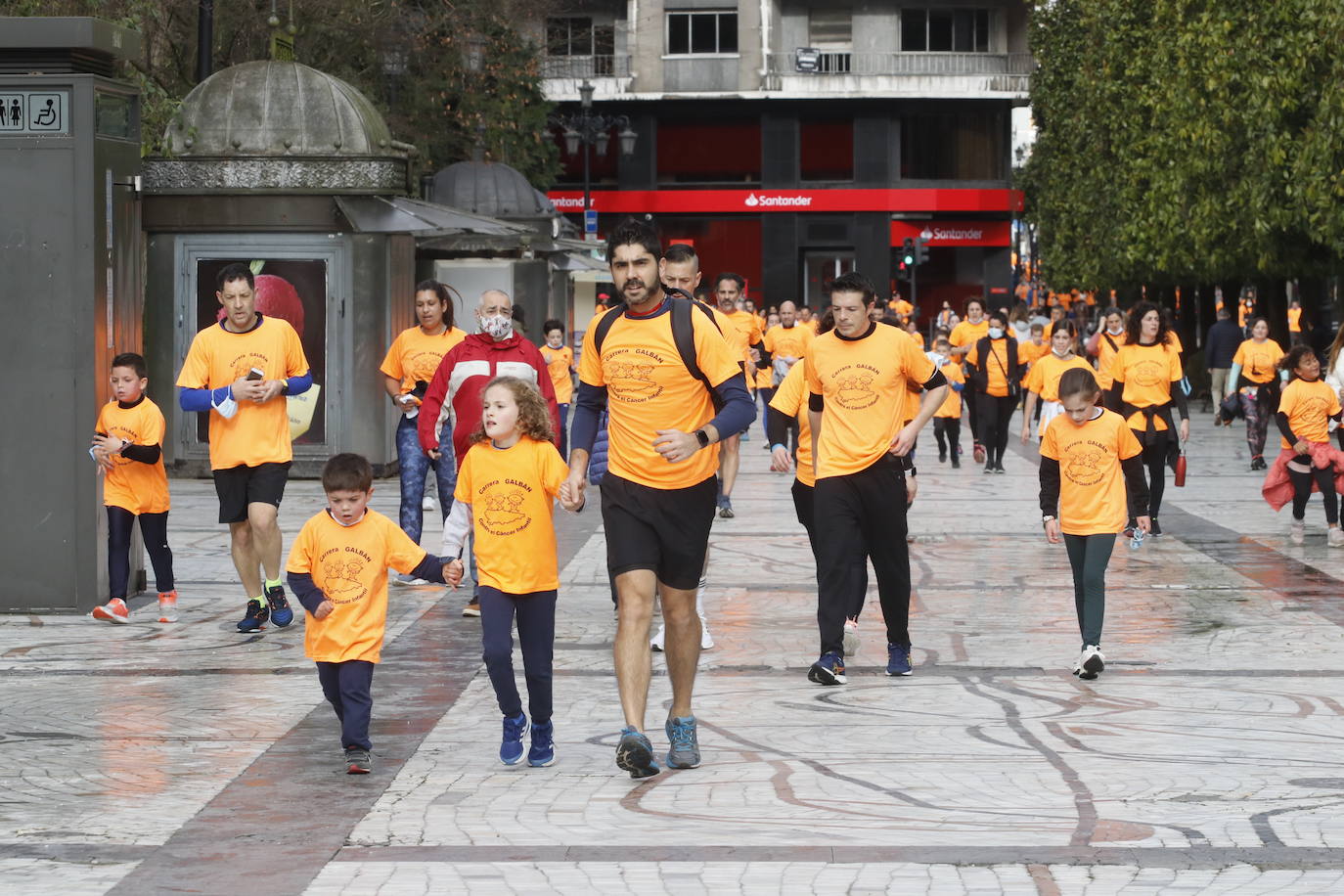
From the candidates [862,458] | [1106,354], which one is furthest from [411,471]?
[1106,354]

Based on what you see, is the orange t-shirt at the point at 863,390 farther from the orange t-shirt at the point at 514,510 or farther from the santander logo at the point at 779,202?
the santander logo at the point at 779,202

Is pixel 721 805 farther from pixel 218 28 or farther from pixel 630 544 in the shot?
pixel 218 28

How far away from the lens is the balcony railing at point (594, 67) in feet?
193

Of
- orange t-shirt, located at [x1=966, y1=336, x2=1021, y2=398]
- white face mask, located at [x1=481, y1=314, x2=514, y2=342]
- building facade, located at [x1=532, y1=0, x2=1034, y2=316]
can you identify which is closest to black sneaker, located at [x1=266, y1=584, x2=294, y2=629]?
white face mask, located at [x1=481, y1=314, x2=514, y2=342]

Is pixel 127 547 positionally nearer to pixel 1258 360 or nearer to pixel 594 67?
pixel 1258 360

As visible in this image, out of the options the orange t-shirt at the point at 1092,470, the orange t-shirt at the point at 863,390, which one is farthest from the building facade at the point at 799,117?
the orange t-shirt at the point at 863,390

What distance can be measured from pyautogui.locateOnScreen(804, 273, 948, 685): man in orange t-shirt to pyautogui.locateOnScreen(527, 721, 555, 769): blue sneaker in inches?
74.5

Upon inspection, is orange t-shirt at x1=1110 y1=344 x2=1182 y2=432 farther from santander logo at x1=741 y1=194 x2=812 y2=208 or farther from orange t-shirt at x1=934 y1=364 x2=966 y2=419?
santander logo at x1=741 y1=194 x2=812 y2=208

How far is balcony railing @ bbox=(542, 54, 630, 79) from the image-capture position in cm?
5884

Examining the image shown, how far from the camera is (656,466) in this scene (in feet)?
22.4

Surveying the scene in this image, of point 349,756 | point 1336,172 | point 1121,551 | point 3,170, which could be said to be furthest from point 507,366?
point 1336,172

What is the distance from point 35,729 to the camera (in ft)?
24.5

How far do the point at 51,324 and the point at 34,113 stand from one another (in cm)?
105

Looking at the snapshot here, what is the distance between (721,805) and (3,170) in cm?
593
